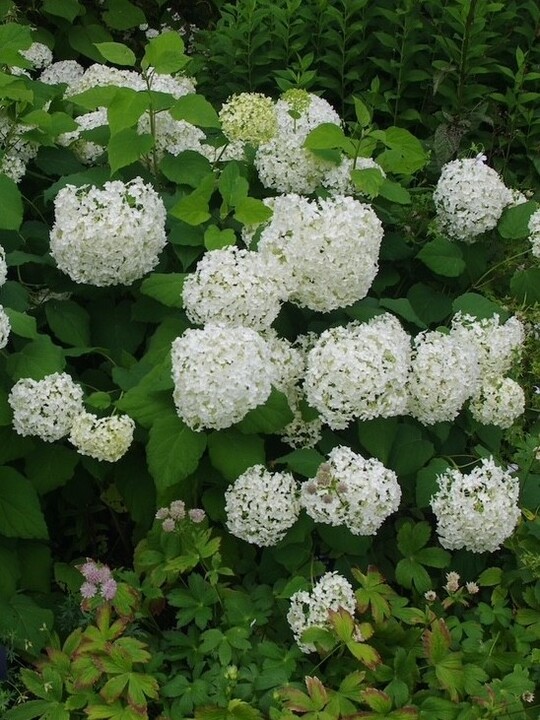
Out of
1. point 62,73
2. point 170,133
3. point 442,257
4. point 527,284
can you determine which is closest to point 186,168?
point 170,133

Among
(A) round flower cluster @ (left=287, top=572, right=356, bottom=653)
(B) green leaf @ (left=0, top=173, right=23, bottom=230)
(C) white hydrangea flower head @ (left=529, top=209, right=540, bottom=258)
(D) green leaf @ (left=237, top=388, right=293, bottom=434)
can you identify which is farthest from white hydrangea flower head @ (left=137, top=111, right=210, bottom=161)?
(A) round flower cluster @ (left=287, top=572, right=356, bottom=653)

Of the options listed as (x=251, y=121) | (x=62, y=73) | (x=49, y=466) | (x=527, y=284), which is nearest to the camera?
(x=49, y=466)

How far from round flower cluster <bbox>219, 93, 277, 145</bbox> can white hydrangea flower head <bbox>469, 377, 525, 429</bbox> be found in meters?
1.17

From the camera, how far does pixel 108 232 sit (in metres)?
2.97

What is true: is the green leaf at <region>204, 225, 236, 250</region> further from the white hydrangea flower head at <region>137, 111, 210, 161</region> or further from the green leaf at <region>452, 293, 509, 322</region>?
the green leaf at <region>452, 293, 509, 322</region>

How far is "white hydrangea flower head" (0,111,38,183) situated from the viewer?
135 inches

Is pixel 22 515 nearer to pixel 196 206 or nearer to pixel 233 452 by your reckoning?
pixel 233 452

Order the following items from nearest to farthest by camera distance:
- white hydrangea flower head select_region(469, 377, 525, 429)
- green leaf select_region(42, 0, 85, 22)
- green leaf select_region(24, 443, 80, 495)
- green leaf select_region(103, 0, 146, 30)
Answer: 1. green leaf select_region(24, 443, 80, 495)
2. white hydrangea flower head select_region(469, 377, 525, 429)
3. green leaf select_region(42, 0, 85, 22)
4. green leaf select_region(103, 0, 146, 30)

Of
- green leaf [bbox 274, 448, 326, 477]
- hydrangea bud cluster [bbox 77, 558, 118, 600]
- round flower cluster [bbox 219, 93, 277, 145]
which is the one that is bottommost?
hydrangea bud cluster [bbox 77, 558, 118, 600]

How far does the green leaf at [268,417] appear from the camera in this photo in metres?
2.84

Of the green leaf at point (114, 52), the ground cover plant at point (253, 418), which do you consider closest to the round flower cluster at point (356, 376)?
the ground cover plant at point (253, 418)

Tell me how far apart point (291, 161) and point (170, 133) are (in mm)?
459

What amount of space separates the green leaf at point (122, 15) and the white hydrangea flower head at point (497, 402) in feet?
12.6

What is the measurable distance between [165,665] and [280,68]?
3.58 meters
